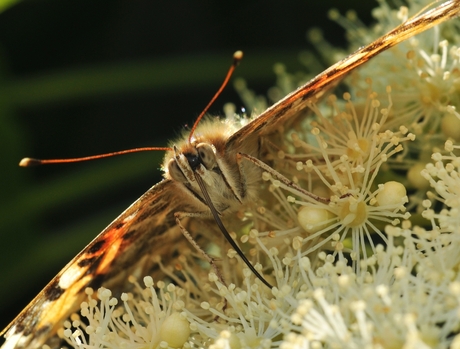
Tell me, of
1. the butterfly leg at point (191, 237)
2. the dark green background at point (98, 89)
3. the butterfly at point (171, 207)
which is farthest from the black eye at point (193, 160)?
the dark green background at point (98, 89)

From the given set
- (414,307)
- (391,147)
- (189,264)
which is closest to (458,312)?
(414,307)

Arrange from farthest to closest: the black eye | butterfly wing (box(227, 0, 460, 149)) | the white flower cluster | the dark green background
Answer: the dark green background
the black eye
butterfly wing (box(227, 0, 460, 149))
the white flower cluster

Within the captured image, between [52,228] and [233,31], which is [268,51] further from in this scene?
[52,228]

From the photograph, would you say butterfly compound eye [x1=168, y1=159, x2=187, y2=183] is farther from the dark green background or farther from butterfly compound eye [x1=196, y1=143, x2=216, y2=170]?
the dark green background

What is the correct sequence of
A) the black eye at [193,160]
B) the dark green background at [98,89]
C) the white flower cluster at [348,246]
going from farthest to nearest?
the dark green background at [98,89] < the black eye at [193,160] < the white flower cluster at [348,246]

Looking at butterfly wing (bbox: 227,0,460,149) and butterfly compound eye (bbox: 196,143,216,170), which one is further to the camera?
butterfly compound eye (bbox: 196,143,216,170)

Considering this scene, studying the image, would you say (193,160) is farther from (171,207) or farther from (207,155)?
(171,207)

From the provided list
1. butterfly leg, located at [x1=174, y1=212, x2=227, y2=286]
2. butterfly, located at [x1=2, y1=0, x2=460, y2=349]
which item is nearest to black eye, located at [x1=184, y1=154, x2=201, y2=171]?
butterfly, located at [x1=2, y1=0, x2=460, y2=349]

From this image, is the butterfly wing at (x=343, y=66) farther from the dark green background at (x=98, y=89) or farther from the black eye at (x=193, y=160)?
the dark green background at (x=98, y=89)
